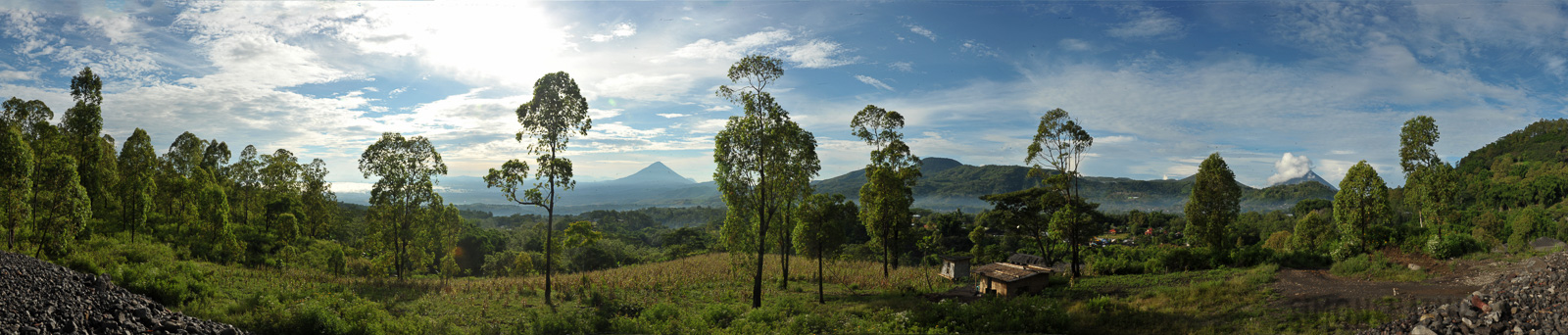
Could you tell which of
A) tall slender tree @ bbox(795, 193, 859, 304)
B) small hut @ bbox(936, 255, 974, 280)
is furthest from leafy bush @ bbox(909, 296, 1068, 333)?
small hut @ bbox(936, 255, 974, 280)

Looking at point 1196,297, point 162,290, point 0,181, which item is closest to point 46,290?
point 162,290

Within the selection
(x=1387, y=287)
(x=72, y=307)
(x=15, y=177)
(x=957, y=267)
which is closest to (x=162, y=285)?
(x=72, y=307)

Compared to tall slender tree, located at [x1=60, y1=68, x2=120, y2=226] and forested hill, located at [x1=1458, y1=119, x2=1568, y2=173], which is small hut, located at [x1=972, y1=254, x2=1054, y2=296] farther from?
forested hill, located at [x1=1458, y1=119, x2=1568, y2=173]

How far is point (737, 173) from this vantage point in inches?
717

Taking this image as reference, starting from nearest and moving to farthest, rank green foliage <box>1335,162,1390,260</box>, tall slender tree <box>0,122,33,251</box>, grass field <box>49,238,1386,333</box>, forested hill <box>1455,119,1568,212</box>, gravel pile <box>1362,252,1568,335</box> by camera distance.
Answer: gravel pile <box>1362,252,1568,335</box>, grass field <box>49,238,1386,333</box>, tall slender tree <box>0,122,33,251</box>, green foliage <box>1335,162,1390,260</box>, forested hill <box>1455,119,1568,212</box>

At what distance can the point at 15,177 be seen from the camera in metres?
17.0

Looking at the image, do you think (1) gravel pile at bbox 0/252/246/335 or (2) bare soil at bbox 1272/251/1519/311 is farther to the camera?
(2) bare soil at bbox 1272/251/1519/311

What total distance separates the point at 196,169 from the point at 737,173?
2753 cm

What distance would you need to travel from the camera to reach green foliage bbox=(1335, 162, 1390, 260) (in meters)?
25.1

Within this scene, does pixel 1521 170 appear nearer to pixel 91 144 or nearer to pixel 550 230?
pixel 550 230

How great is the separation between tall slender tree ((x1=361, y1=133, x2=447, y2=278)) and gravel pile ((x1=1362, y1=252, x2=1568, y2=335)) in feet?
94.9

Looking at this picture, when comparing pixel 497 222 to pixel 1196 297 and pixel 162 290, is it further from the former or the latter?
pixel 1196 297

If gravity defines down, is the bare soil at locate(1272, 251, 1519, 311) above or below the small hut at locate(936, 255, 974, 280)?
above

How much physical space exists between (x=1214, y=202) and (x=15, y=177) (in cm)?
4397
